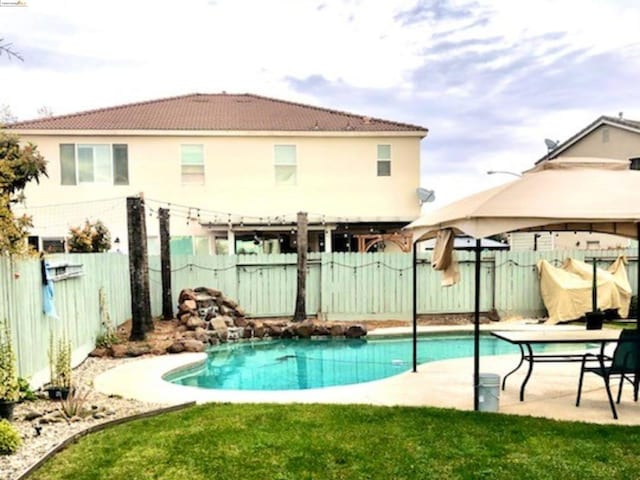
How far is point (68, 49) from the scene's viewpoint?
13.7 m

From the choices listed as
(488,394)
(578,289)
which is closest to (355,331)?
(578,289)

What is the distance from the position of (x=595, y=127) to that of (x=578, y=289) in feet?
31.7

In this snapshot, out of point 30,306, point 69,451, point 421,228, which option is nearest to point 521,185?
point 421,228

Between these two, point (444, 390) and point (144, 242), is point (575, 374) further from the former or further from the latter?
point (144, 242)

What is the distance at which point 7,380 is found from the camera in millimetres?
5430

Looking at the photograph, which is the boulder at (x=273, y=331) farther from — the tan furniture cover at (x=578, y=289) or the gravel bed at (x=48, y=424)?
the tan furniture cover at (x=578, y=289)

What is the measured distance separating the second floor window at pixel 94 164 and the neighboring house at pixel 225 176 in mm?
36

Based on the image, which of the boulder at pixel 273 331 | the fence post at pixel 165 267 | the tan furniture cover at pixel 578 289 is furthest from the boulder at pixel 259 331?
the tan furniture cover at pixel 578 289

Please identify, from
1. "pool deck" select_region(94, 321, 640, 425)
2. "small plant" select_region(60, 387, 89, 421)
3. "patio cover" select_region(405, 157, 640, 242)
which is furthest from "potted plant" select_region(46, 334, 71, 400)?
"patio cover" select_region(405, 157, 640, 242)

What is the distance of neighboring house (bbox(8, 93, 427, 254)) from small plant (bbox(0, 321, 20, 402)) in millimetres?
11400

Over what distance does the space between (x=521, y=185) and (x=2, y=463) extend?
20.5 ft

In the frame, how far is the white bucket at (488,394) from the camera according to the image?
6.05 metres

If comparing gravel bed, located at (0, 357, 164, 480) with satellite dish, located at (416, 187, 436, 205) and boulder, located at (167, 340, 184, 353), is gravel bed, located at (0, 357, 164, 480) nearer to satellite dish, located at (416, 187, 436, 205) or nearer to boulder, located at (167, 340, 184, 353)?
boulder, located at (167, 340, 184, 353)

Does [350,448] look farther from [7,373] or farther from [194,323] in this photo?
[194,323]
